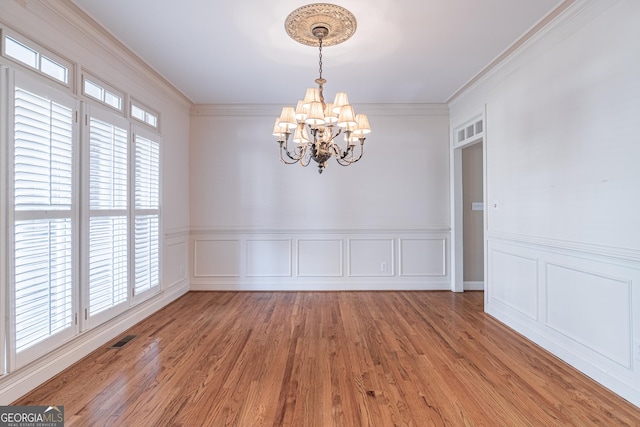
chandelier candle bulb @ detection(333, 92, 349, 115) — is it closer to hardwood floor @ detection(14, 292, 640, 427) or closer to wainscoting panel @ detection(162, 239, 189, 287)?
hardwood floor @ detection(14, 292, 640, 427)

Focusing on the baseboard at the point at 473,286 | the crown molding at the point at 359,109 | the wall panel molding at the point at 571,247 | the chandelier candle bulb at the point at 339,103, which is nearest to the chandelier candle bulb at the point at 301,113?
the chandelier candle bulb at the point at 339,103

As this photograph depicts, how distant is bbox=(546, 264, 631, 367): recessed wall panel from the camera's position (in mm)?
2010

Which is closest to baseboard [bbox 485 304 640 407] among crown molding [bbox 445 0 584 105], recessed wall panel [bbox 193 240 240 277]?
crown molding [bbox 445 0 584 105]

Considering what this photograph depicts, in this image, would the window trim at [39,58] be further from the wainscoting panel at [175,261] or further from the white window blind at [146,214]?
the wainscoting panel at [175,261]

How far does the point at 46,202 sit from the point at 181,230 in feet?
7.26

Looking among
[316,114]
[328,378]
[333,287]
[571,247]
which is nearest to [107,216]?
[316,114]

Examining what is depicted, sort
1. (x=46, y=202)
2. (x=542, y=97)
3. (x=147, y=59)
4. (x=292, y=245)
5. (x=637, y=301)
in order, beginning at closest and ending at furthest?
1. (x=637, y=301)
2. (x=46, y=202)
3. (x=542, y=97)
4. (x=147, y=59)
5. (x=292, y=245)

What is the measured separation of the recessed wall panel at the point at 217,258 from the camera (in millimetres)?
4641

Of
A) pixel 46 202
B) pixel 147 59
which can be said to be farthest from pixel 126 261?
pixel 147 59

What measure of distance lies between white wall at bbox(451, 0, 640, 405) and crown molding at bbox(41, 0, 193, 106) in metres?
3.90

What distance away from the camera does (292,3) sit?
227 cm

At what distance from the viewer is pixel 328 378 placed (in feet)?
7.17

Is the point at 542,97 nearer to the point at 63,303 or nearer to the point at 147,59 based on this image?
the point at 147,59

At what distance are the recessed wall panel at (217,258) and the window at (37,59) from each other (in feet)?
9.09
